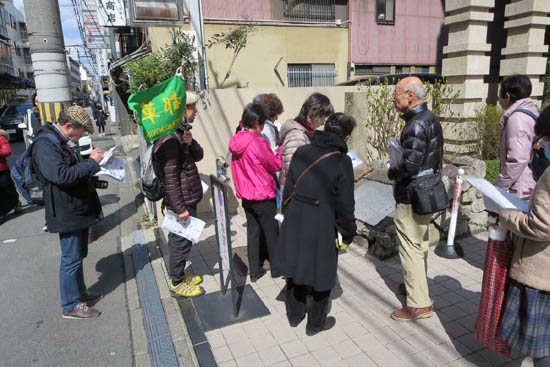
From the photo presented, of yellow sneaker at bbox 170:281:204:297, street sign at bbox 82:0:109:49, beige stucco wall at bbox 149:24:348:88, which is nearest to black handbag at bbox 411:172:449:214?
yellow sneaker at bbox 170:281:204:297

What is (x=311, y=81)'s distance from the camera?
48.2 feet

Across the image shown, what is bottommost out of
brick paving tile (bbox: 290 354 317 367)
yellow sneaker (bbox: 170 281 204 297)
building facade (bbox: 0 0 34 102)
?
brick paving tile (bbox: 290 354 317 367)

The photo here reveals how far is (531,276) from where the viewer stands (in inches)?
85.9

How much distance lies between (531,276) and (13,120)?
75.4ft

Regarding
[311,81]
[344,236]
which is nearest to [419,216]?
[344,236]

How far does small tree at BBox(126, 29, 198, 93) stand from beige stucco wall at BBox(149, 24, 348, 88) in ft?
19.5

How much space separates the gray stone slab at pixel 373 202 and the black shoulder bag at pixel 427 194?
1741 millimetres

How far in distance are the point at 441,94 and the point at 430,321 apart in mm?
5499

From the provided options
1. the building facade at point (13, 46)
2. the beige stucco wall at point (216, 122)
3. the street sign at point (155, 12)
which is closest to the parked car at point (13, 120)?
the street sign at point (155, 12)

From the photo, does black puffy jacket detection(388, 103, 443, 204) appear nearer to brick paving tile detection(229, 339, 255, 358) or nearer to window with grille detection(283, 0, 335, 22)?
brick paving tile detection(229, 339, 255, 358)

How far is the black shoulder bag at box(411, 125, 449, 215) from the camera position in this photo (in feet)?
9.90

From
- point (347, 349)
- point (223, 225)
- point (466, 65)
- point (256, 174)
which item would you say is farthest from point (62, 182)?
point (466, 65)

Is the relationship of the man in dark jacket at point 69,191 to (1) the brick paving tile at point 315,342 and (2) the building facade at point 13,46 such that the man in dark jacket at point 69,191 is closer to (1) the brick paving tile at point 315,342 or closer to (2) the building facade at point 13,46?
(1) the brick paving tile at point 315,342

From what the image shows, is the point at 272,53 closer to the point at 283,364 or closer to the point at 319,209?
the point at 319,209
